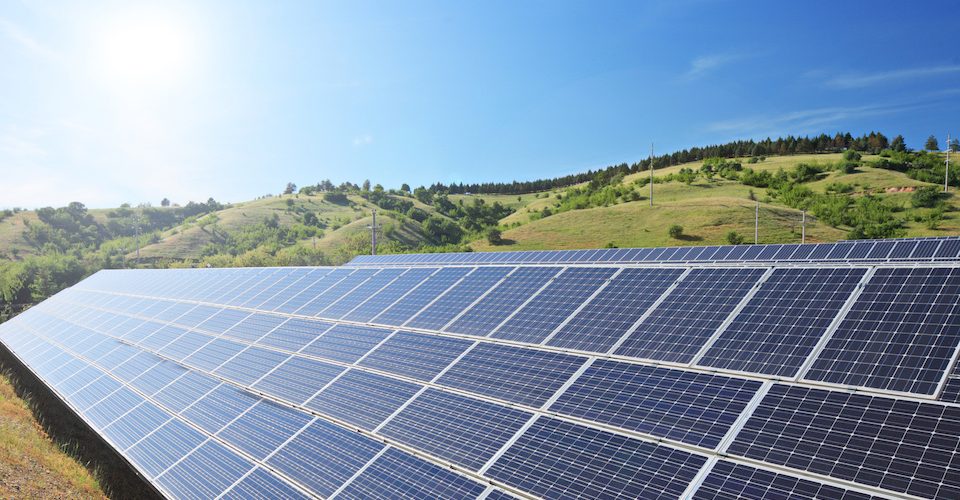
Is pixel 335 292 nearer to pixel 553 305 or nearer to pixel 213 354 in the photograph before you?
pixel 213 354

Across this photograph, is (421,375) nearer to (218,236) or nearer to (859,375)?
(859,375)

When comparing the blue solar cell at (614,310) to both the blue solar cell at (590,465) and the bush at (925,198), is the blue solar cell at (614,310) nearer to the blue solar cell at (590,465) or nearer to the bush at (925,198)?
the blue solar cell at (590,465)

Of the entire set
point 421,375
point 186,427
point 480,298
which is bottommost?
point 186,427

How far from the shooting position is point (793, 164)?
443 feet

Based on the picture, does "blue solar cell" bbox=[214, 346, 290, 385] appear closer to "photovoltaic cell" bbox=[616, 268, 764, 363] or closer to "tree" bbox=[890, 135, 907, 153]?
"photovoltaic cell" bbox=[616, 268, 764, 363]

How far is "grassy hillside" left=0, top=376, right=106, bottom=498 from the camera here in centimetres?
1819

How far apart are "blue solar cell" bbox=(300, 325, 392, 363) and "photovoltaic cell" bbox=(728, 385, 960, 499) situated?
11.3 m

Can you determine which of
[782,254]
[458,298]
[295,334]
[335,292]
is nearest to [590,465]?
[782,254]

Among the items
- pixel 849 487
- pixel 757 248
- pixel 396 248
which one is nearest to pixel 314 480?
pixel 849 487

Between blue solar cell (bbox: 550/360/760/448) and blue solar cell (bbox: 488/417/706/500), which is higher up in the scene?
blue solar cell (bbox: 550/360/760/448)

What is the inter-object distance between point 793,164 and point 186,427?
15102 centimetres

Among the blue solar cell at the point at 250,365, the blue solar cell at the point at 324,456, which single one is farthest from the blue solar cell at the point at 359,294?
the blue solar cell at the point at 324,456

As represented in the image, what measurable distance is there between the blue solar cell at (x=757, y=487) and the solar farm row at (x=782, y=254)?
7800mm

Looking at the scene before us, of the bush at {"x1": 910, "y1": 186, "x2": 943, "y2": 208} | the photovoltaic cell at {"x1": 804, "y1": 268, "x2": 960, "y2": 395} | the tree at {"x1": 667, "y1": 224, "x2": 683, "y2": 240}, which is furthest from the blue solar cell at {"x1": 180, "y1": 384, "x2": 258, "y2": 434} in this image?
the bush at {"x1": 910, "y1": 186, "x2": 943, "y2": 208}
